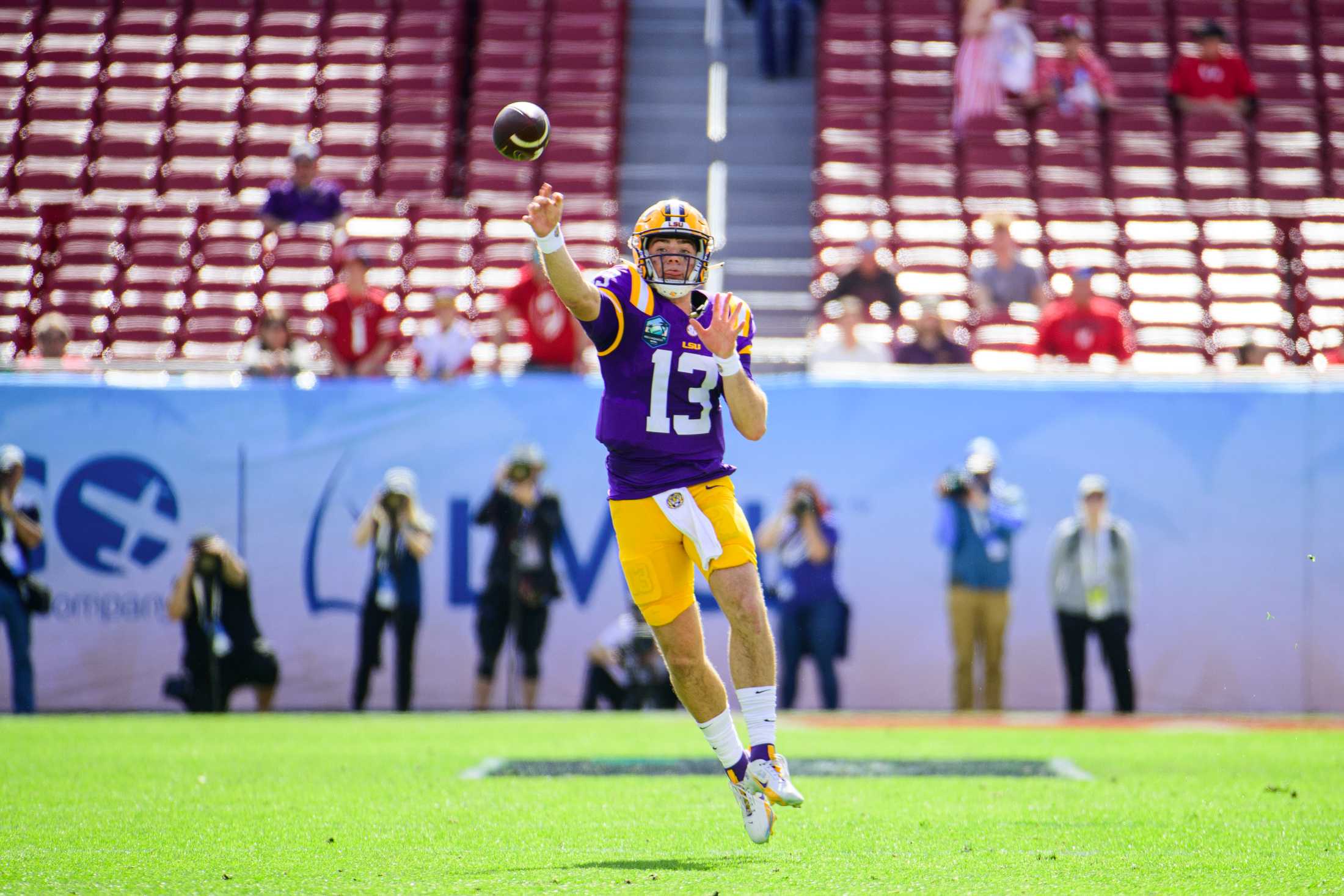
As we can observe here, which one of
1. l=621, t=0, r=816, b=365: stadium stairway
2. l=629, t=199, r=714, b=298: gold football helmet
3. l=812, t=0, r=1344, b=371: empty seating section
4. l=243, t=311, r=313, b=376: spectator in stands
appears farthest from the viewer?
l=621, t=0, r=816, b=365: stadium stairway

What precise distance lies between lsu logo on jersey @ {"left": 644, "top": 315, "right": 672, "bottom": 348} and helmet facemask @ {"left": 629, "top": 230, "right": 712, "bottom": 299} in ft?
0.45

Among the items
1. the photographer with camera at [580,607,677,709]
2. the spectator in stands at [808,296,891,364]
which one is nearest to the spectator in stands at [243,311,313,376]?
the photographer with camera at [580,607,677,709]

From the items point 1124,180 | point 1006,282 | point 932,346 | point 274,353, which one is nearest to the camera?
point 274,353

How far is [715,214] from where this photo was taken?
42.7 feet

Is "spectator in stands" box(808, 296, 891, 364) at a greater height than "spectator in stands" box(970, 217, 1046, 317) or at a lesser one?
lesser

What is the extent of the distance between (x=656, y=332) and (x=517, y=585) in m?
5.86

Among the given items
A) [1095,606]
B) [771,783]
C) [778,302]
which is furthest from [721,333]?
[778,302]

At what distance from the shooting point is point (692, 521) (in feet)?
17.9

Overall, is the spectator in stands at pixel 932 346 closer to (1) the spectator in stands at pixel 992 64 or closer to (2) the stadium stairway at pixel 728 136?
(2) the stadium stairway at pixel 728 136

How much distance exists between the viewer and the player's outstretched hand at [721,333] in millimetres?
5285

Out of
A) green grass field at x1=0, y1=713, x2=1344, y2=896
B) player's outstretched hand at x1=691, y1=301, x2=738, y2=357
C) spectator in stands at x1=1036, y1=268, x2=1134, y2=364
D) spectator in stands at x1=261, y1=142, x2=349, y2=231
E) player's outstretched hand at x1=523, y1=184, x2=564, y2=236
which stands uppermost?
spectator in stands at x1=261, y1=142, x2=349, y2=231

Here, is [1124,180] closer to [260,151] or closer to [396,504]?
[396,504]

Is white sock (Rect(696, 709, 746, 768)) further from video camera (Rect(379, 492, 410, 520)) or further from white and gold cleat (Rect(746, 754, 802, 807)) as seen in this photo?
video camera (Rect(379, 492, 410, 520))

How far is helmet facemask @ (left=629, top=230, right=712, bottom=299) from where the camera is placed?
5625mm
